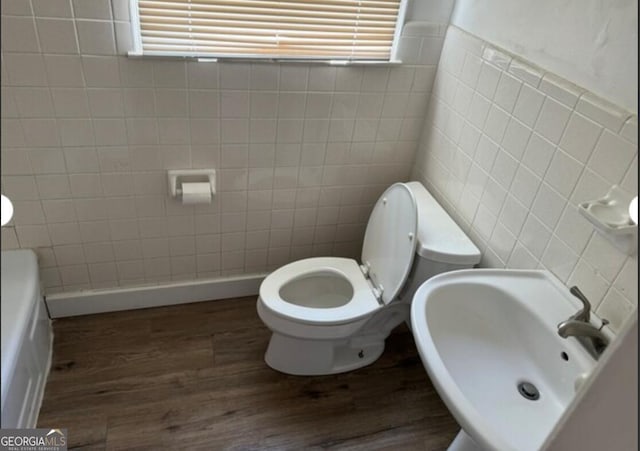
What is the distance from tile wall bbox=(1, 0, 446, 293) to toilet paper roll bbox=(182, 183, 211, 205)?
78mm

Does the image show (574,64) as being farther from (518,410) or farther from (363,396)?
(363,396)

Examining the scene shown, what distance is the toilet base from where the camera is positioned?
183cm

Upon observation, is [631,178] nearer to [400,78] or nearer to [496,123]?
[496,123]

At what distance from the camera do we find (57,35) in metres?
1.44

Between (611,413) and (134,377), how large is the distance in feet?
5.48

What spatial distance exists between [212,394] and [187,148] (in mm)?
934

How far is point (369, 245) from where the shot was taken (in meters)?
1.95

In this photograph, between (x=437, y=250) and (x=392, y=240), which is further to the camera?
(x=392, y=240)

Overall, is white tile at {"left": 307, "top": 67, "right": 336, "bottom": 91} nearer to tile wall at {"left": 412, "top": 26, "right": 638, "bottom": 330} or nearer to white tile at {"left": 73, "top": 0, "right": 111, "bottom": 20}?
tile wall at {"left": 412, "top": 26, "right": 638, "bottom": 330}

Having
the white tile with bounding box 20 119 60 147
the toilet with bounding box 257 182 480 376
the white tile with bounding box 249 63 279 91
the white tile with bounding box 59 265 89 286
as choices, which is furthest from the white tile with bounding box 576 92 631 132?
the white tile with bounding box 59 265 89 286

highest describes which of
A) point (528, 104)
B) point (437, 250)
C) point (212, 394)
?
point (528, 104)

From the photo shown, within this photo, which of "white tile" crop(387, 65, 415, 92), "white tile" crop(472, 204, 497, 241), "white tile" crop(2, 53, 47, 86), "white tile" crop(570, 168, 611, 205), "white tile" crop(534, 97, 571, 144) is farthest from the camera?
"white tile" crop(387, 65, 415, 92)

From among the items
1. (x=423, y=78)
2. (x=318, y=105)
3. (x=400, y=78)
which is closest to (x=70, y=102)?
(x=318, y=105)

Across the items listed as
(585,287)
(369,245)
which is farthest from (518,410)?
(369,245)
